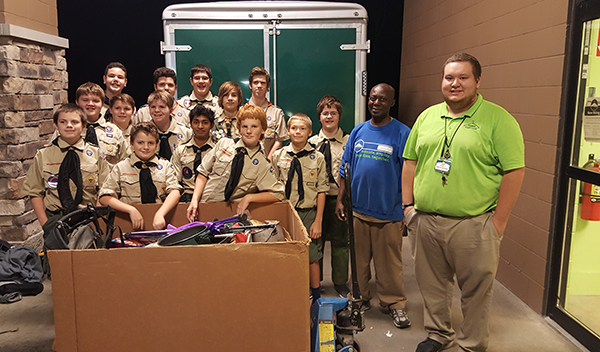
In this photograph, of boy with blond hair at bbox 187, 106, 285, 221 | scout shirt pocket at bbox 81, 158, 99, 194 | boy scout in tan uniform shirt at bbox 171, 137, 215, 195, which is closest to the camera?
boy with blond hair at bbox 187, 106, 285, 221

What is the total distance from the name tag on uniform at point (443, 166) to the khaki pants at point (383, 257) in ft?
2.55

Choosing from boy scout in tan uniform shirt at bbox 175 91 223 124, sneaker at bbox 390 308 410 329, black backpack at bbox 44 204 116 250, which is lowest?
sneaker at bbox 390 308 410 329

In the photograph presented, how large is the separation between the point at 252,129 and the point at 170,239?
4.06ft

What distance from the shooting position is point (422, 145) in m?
2.48

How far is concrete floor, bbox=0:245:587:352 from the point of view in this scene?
2746mm

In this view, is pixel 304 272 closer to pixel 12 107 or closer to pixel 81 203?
pixel 81 203

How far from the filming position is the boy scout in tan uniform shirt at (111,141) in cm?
377

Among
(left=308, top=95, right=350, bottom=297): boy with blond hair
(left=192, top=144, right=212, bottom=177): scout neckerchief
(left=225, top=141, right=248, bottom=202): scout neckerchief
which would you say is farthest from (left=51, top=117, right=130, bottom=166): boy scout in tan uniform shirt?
(left=308, top=95, right=350, bottom=297): boy with blond hair

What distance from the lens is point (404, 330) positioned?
2951mm

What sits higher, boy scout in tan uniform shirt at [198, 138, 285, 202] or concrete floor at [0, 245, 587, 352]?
boy scout in tan uniform shirt at [198, 138, 285, 202]

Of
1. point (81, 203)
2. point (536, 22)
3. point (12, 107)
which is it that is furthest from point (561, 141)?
point (12, 107)

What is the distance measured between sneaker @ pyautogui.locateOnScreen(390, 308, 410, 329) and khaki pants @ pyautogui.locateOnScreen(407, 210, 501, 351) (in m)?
0.36

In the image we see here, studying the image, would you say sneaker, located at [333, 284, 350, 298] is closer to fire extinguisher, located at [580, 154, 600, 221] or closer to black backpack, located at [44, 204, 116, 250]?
fire extinguisher, located at [580, 154, 600, 221]

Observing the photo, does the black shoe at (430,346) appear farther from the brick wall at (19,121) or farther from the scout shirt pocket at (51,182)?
the brick wall at (19,121)
